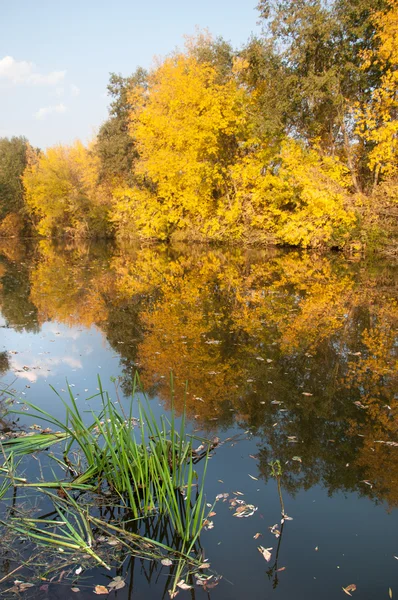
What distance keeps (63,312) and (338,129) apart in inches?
696

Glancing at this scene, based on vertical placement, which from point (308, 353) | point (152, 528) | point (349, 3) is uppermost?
point (349, 3)

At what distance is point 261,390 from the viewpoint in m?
6.29

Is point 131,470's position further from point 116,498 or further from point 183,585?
point 183,585

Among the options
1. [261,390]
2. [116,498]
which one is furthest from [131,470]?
[261,390]

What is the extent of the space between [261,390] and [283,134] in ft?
63.8

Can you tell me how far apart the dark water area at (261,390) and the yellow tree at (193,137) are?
1236cm

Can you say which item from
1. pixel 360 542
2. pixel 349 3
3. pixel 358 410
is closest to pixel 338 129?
pixel 349 3

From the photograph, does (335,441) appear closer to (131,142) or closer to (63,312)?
(63,312)

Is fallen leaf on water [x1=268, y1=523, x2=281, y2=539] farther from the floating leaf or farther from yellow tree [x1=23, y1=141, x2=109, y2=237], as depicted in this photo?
yellow tree [x1=23, y1=141, x2=109, y2=237]

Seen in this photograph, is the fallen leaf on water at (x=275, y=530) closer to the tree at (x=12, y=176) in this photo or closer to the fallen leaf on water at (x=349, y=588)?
the fallen leaf on water at (x=349, y=588)

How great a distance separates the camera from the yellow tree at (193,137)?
79.5 ft

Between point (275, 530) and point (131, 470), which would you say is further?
point (275, 530)

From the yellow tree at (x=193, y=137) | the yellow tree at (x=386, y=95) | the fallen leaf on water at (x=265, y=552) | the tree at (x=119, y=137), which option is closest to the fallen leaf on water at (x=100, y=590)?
the fallen leaf on water at (x=265, y=552)

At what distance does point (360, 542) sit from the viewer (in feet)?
11.3
